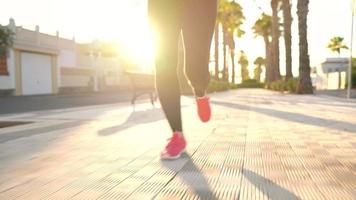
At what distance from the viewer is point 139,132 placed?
446 centimetres

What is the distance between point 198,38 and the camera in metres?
3.15

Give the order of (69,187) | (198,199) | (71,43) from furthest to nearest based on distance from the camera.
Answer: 1. (71,43)
2. (69,187)
3. (198,199)

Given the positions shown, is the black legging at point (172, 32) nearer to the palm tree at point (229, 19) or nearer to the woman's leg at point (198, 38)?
the woman's leg at point (198, 38)

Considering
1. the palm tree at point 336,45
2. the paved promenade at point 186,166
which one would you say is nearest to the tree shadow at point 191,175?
the paved promenade at point 186,166

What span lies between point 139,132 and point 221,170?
2.10 metres

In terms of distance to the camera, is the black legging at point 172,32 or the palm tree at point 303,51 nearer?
the black legging at point 172,32

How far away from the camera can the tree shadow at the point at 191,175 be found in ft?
6.38

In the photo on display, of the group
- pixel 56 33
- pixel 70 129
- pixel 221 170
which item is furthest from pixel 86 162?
pixel 56 33

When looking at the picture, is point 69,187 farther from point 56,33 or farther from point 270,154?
point 56,33

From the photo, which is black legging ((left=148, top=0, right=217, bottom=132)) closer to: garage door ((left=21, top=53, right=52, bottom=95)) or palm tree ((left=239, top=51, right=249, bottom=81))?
garage door ((left=21, top=53, right=52, bottom=95))

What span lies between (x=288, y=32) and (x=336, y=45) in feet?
222

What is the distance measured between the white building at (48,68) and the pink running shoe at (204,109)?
29.5 metres

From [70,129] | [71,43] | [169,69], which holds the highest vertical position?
[71,43]

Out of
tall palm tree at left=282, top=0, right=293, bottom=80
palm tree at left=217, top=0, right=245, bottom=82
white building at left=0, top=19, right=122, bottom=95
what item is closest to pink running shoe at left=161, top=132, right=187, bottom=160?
tall palm tree at left=282, top=0, right=293, bottom=80
